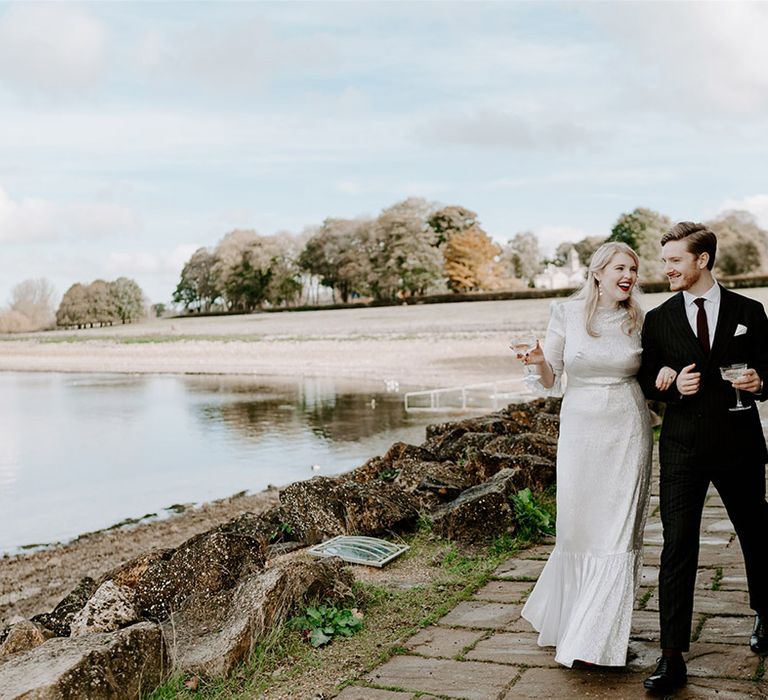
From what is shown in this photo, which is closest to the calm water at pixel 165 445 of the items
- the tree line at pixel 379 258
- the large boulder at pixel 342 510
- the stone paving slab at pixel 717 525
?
the large boulder at pixel 342 510

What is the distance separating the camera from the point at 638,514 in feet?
12.7

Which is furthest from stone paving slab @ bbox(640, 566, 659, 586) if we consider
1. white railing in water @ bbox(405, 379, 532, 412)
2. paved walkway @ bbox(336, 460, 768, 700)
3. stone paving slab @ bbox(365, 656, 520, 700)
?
white railing in water @ bbox(405, 379, 532, 412)

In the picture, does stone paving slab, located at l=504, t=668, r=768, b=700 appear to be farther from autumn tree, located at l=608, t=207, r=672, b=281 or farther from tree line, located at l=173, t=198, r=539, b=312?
tree line, located at l=173, t=198, r=539, b=312

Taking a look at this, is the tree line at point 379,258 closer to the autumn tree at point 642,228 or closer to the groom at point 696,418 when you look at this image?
the autumn tree at point 642,228

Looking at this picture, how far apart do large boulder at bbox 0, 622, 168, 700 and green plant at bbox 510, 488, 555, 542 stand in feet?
9.59

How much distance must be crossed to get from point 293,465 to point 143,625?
39.8 ft

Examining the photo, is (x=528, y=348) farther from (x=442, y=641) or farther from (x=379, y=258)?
(x=379, y=258)

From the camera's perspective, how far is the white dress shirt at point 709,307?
3.72 meters

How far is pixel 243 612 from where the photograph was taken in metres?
4.29

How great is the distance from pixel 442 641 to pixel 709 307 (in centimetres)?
193

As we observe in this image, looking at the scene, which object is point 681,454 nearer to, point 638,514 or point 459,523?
point 638,514

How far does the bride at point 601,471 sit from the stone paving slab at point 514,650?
77mm

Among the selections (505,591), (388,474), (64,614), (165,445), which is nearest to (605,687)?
(505,591)

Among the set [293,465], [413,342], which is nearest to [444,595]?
[293,465]
